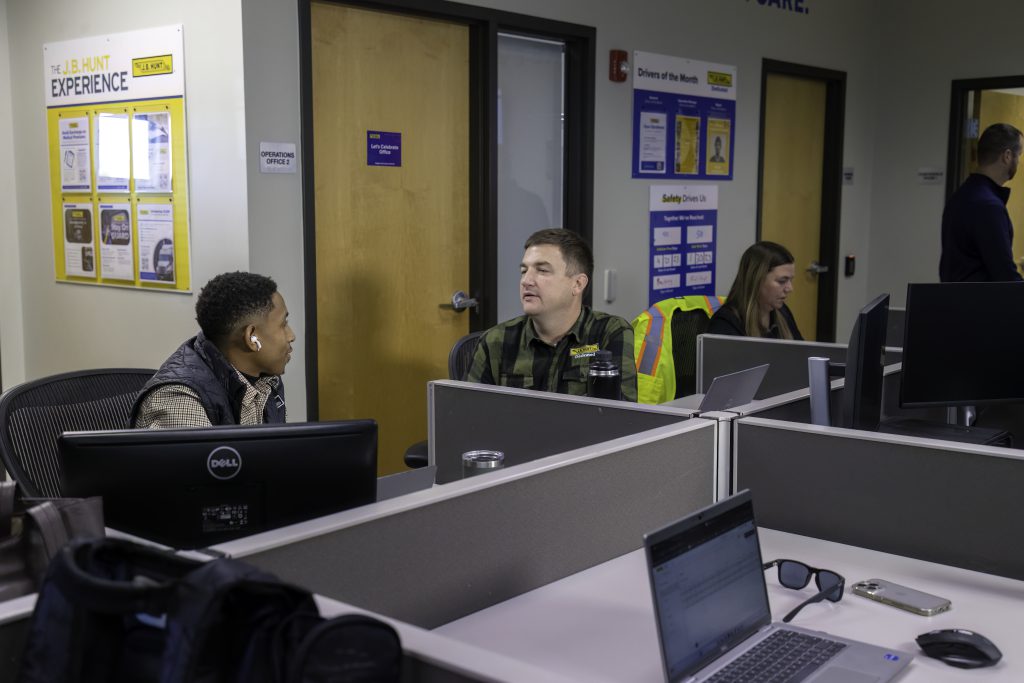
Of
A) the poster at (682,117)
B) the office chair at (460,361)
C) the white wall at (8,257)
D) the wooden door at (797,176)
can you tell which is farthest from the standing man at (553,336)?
the wooden door at (797,176)

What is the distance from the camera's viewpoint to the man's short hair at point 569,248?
2.90 m

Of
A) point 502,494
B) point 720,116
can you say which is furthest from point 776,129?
point 502,494

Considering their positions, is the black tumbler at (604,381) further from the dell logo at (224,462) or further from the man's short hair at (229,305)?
the dell logo at (224,462)

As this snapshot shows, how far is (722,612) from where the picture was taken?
1388 millimetres

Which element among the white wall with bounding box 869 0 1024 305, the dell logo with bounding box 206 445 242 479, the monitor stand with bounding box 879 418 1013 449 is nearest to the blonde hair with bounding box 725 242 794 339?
the monitor stand with bounding box 879 418 1013 449

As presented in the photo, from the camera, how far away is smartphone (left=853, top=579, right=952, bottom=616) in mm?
1604

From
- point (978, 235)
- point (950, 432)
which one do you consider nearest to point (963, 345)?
point (950, 432)

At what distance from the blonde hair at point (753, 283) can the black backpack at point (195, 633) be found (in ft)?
8.85

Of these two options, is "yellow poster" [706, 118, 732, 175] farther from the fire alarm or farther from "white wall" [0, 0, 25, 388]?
"white wall" [0, 0, 25, 388]

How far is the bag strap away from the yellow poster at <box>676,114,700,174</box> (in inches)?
162

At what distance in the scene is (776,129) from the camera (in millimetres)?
5680

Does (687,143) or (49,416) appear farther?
(687,143)

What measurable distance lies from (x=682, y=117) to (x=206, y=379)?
3.27 meters

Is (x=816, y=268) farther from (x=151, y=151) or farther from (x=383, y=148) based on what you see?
(x=151, y=151)
